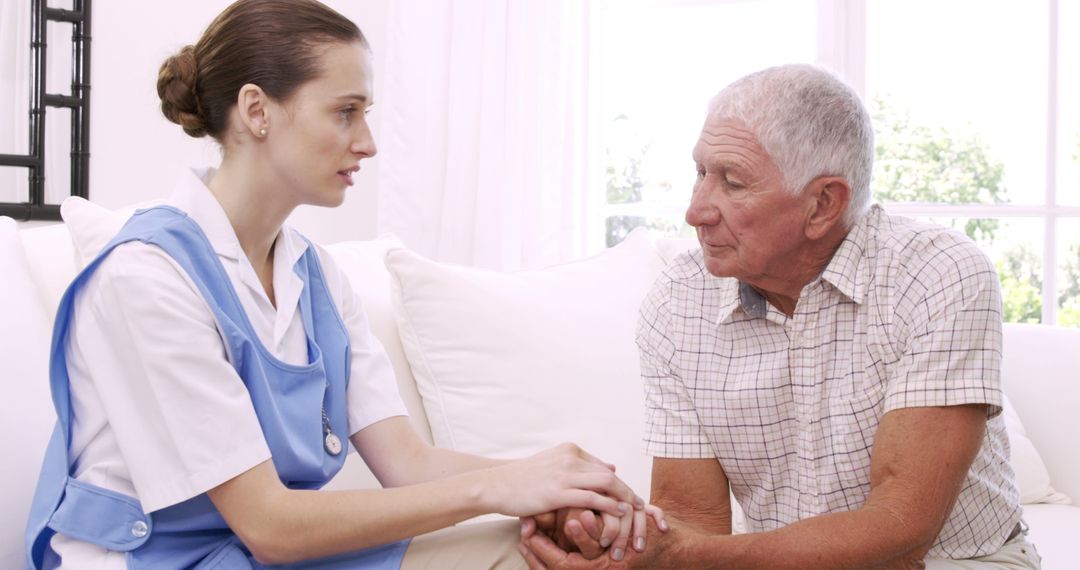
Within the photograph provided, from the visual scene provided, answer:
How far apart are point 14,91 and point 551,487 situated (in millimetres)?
1786

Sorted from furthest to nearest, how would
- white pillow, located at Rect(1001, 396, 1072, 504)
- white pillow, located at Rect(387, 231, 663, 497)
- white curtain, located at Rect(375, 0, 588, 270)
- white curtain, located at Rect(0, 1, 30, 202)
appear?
1. white curtain, located at Rect(375, 0, 588, 270)
2. white curtain, located at Rect(0, 1, 30, 202)
3. white pillow, located at Rect(1001, 396, 1072, 504)
4. white pillow, located at Rect(387, 231, 663, 497)

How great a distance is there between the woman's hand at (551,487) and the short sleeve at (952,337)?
0.38 meters

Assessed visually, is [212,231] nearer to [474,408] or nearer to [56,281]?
[56,281]

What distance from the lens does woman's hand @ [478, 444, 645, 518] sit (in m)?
1.37

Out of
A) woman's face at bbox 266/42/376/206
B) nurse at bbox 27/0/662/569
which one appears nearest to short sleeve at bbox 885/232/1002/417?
nurse at bbox 27/0/662/569

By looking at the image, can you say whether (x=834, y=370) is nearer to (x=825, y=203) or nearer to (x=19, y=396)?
(x=825, y=203)

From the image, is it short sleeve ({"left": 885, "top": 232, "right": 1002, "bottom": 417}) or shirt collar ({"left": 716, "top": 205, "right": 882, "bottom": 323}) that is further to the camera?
shirt collar ({"left": 716, "top": 205, "right": 882, "bottom": 323})

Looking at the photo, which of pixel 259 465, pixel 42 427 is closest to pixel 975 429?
pixel 259 465

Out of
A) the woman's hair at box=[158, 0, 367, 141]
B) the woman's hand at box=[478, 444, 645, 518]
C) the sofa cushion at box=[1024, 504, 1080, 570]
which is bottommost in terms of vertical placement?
the sofa cushion at box=[1024, 504, 1080, 570]

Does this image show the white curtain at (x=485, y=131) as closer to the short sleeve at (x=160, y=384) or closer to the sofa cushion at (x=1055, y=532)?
the sofa cushion at (x=1055, y=532)

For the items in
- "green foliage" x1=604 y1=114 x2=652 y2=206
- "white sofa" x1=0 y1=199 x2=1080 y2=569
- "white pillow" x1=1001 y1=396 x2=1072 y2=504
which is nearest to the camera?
"white sofa" x1=0 y1=199 x2=1080 y2=569

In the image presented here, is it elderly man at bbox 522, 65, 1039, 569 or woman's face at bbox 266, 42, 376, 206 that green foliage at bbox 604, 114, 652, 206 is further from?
woman's face at bbox 266, 42, 376, 206

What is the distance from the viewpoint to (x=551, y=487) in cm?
137

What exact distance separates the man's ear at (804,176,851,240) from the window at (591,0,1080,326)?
1644 mm
